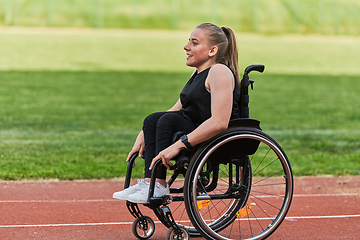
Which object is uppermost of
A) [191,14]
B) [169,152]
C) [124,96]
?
[169,152]

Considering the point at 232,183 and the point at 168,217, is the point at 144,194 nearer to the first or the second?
the point at 168,217

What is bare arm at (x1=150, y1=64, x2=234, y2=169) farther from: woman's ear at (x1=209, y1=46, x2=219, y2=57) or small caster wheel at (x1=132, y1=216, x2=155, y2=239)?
small caster wheel at (x1=132, y1=216, x2=155, y2=239)

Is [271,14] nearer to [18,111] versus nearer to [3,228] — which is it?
[18,111]

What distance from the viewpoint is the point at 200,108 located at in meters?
2.95

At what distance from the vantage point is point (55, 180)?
510 cm

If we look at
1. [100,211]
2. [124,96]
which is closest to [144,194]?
[100,211]

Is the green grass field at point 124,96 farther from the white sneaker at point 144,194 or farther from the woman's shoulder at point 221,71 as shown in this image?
the woman's shoulder at point 221,71

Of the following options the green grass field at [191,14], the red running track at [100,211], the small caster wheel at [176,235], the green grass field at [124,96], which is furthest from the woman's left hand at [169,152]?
the green grass field at [191,14]

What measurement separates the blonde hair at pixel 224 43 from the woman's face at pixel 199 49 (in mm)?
32

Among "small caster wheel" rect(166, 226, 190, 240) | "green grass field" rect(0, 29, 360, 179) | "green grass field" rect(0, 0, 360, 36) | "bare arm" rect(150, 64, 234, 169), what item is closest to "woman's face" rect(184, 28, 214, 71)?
"bare arm" rect(150, 64, 234, 169)

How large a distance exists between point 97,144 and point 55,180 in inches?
88.3

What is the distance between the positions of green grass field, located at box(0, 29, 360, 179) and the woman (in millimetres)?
2451

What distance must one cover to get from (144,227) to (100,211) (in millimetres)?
816

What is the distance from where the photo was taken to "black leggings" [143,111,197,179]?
291 centimetres
